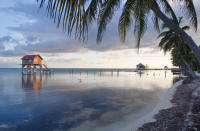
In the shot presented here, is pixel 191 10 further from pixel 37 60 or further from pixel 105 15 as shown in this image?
pixel 37 60

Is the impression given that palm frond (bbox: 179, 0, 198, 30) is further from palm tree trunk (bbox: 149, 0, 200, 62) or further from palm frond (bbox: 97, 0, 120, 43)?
palm frond (bbox: 97, 0, 120, 43)

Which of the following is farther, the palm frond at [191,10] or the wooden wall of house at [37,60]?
the wooden wall of house at [37,60]

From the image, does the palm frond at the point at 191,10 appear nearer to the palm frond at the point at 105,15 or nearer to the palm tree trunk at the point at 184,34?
the palm tree trunk at the point at 184,34

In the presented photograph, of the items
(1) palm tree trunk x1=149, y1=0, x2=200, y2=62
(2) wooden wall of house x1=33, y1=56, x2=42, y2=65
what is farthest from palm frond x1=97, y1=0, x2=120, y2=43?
(2) wooden wall of house x1=33, y1=56, x2=42, y2=65

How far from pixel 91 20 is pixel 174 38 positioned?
56.8ft

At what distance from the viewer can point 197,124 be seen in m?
4.17

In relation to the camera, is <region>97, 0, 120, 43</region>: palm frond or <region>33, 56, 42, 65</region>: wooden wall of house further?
<region>33, 56, 42, 65</region>: wooden wall of house

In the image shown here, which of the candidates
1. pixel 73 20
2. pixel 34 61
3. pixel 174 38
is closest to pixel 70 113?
pixel 73 20

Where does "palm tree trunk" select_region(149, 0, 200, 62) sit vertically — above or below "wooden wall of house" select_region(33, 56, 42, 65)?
below

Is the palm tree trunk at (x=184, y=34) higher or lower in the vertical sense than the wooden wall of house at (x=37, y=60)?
lower

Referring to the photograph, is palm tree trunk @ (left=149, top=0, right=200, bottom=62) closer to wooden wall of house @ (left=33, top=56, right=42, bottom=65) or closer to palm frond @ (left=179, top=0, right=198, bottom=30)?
palm frond @ (left=179, top=0, right=198, bottom=30)

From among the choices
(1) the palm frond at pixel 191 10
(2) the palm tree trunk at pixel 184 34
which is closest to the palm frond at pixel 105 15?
(2) the palm tree trunk at pixel 184 34

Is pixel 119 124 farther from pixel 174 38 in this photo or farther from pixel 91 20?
pixel 174 38

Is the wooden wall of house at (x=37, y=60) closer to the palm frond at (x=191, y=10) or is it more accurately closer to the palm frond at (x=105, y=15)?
the palm frond at (x=105, y=15)
